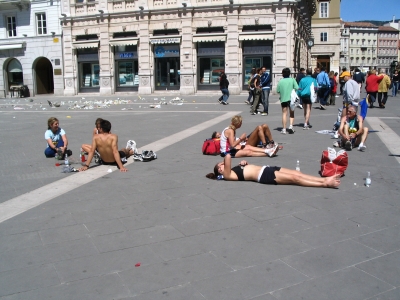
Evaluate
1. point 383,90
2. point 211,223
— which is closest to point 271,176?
point 211,223

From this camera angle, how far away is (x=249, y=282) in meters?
3.43

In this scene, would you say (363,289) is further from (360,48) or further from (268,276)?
(360,48)

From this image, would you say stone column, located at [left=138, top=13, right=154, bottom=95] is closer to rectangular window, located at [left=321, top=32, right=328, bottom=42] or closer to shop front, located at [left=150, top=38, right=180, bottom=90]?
shop front, located at [left=150, top=38, right=180, bottom=90]

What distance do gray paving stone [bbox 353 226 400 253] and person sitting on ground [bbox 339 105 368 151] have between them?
180 inches

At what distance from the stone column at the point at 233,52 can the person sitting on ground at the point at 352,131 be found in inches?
786

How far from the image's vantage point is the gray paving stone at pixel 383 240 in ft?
13.4

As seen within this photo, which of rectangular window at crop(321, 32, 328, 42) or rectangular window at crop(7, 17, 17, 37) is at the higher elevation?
rectangular window at crop(321, 32, 328, 42)

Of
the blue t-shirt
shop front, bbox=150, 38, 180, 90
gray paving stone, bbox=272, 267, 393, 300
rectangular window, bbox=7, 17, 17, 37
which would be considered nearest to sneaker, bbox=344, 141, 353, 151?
gray paving stone, bbox=272, 267, 393, 300

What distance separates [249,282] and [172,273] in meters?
0.68

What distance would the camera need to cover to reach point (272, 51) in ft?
92.7

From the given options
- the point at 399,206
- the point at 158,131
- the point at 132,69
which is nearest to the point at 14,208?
the point at 399,206

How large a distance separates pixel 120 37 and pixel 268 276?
100.0 ft

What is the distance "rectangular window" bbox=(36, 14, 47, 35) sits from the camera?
113 feet

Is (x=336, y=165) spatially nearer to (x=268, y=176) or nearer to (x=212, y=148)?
(x=268, y=176)
